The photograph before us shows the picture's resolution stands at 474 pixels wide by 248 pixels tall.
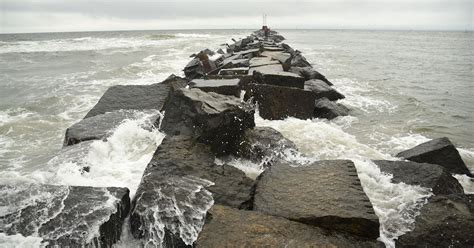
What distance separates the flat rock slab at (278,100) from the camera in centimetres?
598

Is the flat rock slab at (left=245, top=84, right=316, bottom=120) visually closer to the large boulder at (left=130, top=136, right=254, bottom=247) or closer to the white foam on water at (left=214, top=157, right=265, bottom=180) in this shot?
the white foam on water at (left=214, top=157, right=265, bottom=180)

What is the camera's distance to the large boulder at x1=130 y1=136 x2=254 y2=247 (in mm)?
2808

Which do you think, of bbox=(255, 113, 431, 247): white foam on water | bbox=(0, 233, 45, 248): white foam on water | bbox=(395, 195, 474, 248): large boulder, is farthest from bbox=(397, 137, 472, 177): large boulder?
bbox=(0, 233, 45, 248): white foam on water

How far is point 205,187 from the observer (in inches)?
130

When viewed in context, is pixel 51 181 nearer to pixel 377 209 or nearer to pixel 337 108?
pixel 377 209

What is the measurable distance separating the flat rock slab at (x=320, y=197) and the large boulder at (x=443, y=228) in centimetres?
35

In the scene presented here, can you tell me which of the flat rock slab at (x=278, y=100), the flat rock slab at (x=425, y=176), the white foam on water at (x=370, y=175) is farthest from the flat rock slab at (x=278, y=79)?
the flat rock slab at (x=425, y=176)

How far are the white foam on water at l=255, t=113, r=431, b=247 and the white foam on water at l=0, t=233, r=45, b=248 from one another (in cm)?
278

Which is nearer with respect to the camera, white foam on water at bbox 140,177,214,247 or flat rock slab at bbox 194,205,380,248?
flat rock slab at bbox 194,205,380,248

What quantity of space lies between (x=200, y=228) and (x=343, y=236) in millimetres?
1147

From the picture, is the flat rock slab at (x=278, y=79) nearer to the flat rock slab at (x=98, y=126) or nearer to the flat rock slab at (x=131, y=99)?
the flat rock slab at (x=131, y=99)

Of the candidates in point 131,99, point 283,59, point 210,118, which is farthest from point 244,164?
point 283,59

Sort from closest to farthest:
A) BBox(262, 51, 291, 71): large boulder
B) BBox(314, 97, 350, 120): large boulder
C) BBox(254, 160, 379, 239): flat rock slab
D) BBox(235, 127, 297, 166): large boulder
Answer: BBox(254, 160, 379, 239): flat rock slab → BBox(235, 127, 297, 166): large boulder → BBox(314, 97, 350, 120): large boulder → BBox(262, 51, 291, 71): large boulder

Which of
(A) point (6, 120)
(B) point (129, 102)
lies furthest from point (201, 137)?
(A) point (6, 120)
